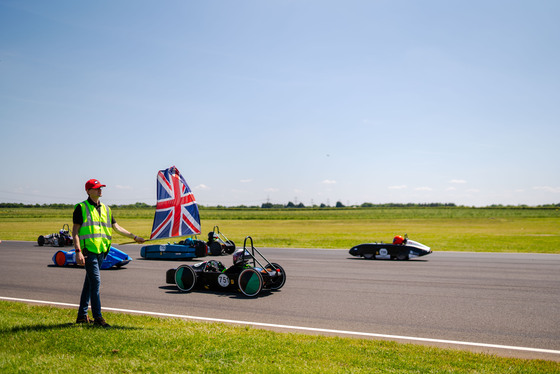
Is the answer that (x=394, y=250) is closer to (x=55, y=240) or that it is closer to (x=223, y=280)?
(x=223, y=280)

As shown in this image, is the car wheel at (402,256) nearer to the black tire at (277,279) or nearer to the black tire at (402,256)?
the black tire at (402,256)

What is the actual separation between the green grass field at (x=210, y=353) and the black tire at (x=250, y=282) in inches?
128

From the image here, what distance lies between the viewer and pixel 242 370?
5242 mm

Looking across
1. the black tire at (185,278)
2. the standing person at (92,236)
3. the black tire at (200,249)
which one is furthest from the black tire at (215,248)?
the standing person at (92,236)

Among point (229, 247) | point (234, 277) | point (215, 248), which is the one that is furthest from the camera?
point (229, 247)

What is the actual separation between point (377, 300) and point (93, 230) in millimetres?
6785

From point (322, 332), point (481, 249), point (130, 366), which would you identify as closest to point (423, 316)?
point (322, 332)

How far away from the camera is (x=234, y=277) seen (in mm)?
11320

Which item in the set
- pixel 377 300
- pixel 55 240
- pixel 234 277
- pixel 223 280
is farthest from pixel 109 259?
pixel 55 240

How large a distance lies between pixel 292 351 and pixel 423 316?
3957 mm

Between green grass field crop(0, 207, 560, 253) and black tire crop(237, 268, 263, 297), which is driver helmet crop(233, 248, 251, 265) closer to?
black tire crop(237, 268, 263, 297)

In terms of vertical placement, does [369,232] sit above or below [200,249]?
below

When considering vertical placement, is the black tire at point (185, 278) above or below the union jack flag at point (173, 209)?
below

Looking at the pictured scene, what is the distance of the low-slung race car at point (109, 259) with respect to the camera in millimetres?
15812
